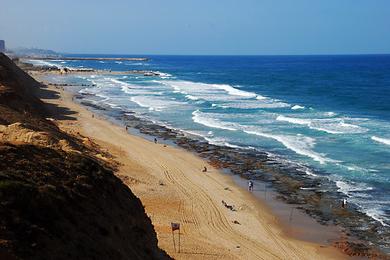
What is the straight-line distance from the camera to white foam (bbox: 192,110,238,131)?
4634 cm

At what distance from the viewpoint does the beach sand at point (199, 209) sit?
19625 millimetres

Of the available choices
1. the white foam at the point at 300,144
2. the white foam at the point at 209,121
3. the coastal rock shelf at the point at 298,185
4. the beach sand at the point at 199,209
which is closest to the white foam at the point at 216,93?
the white foam at the point at 209,121

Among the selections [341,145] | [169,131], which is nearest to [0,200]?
[341,145]

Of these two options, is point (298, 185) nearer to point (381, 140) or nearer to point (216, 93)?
point (381, 140)

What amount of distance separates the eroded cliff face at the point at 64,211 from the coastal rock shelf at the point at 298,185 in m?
11.0

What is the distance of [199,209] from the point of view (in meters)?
24.1

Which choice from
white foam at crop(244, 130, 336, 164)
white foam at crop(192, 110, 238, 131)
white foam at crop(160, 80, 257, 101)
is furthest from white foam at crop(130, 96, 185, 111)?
white foam at crop(244, 130, 336, 164)

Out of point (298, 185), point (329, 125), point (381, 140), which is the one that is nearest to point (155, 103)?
point (329, 125)

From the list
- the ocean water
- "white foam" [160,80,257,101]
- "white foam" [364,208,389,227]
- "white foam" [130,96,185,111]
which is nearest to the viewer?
"white foam" [364,208,389,227]

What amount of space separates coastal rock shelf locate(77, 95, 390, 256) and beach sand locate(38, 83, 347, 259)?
1.43 m

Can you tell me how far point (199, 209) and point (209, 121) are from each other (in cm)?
2613

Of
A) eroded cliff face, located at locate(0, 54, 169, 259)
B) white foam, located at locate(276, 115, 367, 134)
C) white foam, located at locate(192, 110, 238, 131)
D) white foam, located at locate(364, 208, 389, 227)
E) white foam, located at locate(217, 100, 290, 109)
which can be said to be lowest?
white foam, located at locate(364, 208, 389, 227)

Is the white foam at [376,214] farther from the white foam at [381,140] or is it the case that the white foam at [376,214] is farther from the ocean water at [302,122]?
the white foam at [381,140]

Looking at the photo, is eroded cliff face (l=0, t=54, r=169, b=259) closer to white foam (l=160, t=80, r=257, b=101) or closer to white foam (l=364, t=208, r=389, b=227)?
white foam (l=364, t=208, r=389, b=227)
